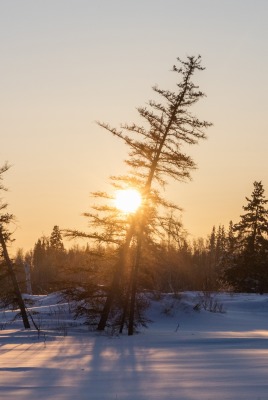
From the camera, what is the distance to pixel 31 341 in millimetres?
18328

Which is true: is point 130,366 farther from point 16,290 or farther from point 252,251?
point 252,251

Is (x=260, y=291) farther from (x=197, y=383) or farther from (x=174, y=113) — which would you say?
(x=197, y=383)

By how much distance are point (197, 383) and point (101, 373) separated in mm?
2315

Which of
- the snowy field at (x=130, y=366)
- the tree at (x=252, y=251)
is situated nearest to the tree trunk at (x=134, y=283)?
the snowy field at (x=130, y=366)

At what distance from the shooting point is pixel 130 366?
39.8 feet

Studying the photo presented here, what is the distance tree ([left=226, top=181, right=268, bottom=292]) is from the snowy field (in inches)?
817

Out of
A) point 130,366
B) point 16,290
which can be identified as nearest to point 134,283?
point 16,290

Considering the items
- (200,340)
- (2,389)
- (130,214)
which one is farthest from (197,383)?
(130,214)

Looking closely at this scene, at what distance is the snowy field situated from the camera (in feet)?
28.9

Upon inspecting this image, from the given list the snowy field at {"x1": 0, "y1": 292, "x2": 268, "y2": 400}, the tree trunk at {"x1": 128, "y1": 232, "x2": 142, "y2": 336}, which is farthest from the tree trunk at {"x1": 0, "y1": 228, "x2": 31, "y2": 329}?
the tree trunk at {"x1": 128, "y1": 232, "x2": 142, "y2": 336}

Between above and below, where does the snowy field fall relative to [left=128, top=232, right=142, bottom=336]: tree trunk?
below

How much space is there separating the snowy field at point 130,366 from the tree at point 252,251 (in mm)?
20759

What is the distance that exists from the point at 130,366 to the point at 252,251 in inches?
1380

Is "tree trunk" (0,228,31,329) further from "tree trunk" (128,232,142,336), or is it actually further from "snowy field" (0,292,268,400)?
"tree trunk" (128,232,142,336)
